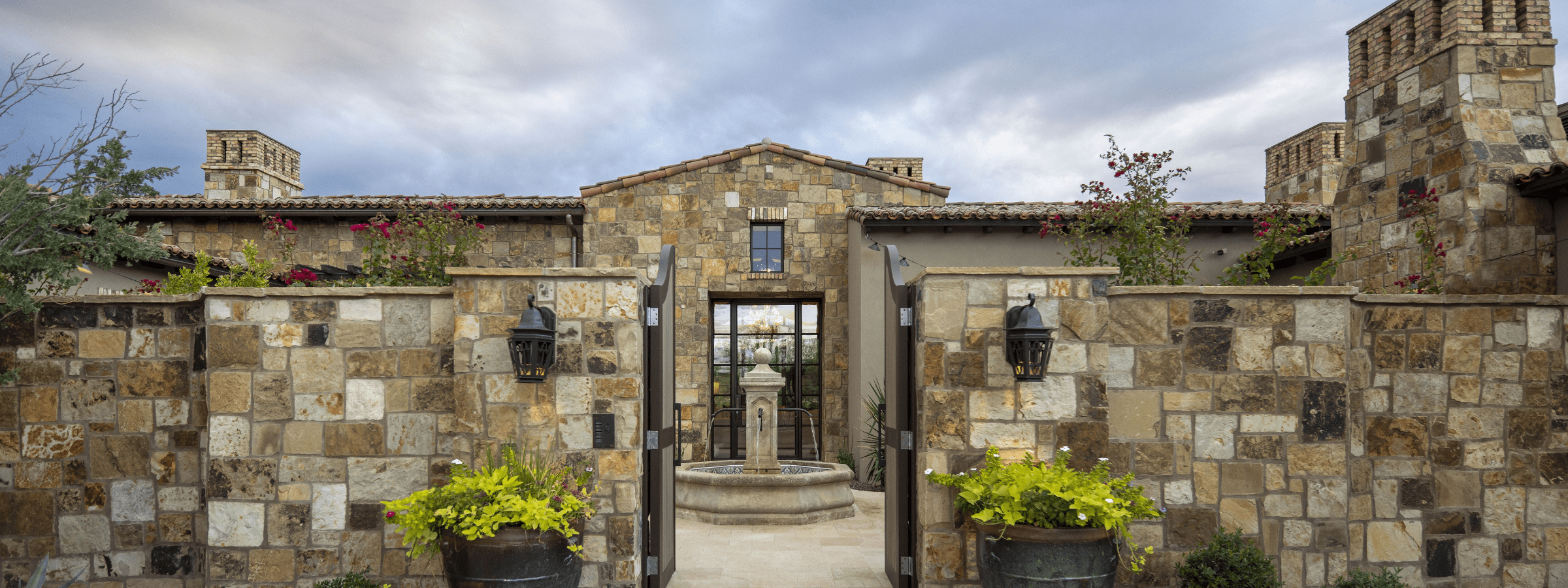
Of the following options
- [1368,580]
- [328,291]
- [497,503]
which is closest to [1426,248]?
[1368,580]

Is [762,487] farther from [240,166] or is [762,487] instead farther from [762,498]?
[240,166]

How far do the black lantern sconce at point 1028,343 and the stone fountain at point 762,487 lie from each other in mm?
3694

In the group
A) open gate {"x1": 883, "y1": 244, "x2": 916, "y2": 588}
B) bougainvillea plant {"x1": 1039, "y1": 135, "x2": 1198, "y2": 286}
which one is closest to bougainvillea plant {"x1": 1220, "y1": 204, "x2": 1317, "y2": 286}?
bougainvillea plant {"x1": 1039, "y1": 135, "x2": 1198, "y2": 286}

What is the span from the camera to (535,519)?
3.40 m

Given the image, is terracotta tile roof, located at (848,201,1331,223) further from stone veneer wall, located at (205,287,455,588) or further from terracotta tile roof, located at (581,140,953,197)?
stone veneer wall, located at (205,287,455,588)

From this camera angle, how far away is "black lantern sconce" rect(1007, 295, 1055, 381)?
3.76 meters

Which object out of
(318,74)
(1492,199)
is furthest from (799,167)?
(1492,199)

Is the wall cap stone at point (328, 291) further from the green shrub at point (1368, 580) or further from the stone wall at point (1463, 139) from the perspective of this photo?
the stone wall at point (1463, 139)

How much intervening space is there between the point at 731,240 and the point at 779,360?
1.87m

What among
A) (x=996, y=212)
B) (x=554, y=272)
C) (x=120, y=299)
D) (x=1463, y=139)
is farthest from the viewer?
(x=996, y=212)

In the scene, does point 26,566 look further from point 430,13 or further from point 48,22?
point 430,13

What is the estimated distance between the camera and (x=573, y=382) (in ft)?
12.8

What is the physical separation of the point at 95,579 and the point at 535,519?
3.01 metres

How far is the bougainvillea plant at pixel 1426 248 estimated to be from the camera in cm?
507
